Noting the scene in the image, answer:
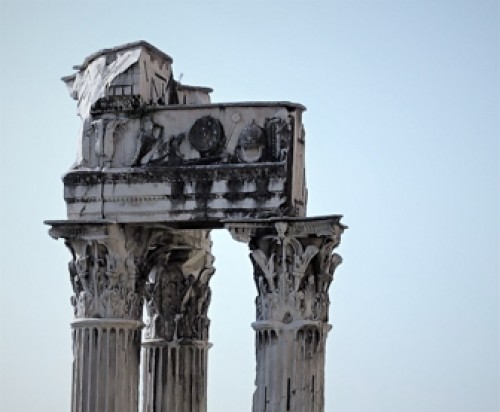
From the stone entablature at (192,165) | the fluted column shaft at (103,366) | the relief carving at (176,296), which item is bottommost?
the fluted column shaft at (103,366)

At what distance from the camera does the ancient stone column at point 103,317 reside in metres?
36.1

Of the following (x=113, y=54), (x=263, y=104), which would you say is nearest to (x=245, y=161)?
(x=263, y=104)

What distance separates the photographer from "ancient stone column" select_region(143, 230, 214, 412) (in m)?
38.6

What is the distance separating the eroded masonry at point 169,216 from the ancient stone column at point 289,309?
0.02 metres

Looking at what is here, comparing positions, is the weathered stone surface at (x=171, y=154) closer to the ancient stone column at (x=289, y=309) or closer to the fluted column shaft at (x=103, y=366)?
the ancient stone column at (x=289, y=309)

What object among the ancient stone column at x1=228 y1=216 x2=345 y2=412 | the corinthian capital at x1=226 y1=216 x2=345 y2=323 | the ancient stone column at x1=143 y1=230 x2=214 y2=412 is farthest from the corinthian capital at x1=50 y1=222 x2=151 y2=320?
the ancient stone column at x1=228 y1=216 x2=345 y2=412

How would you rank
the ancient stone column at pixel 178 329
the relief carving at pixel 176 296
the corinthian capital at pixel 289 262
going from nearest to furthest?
the corinthian capital at pixel 289 262 < the ancient stone column at pixel 178 329 < the relief carving at pixel 176 296

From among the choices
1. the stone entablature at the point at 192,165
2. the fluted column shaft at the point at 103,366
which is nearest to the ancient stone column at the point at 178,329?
the fluted column shaft at the point at 103,366

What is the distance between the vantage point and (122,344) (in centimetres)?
3631

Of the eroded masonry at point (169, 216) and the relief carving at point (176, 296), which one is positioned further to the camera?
the relief carving at point (176, 296)

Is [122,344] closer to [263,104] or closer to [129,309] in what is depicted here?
[129,309]

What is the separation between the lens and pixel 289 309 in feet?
115

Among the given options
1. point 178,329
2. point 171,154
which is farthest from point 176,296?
point 171,154

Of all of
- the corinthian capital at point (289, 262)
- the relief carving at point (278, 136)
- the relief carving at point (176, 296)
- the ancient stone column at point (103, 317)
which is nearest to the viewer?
the corinthian capital at point (289, 262)
